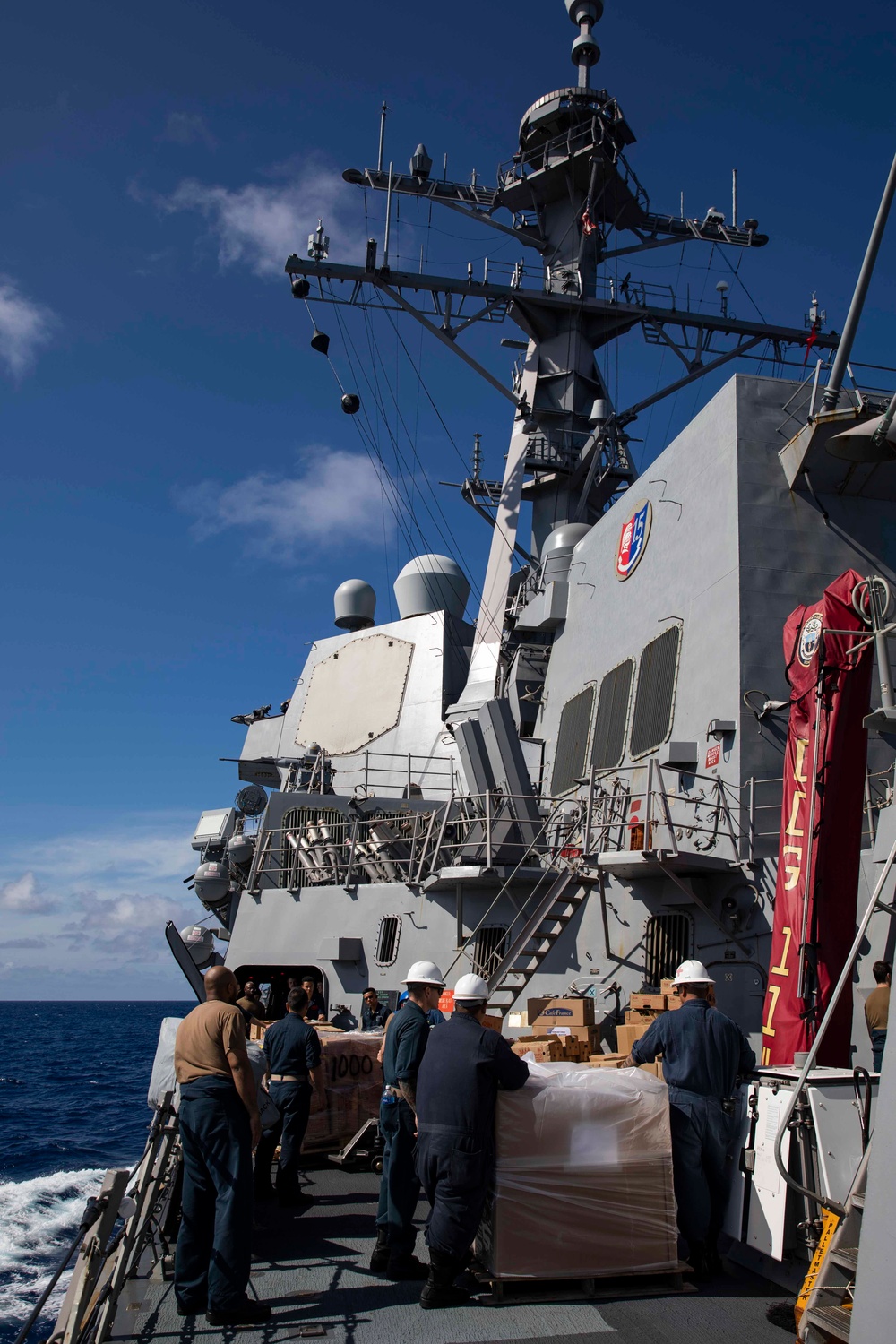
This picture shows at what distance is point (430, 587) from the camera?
21.7 metres

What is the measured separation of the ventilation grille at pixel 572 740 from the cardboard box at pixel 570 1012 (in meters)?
4.73

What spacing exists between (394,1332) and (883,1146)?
2.10m

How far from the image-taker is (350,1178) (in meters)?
6.85

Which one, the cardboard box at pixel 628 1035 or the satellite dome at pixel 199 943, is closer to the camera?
the cardboard box at pixel 628 1035

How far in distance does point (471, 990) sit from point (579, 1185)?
2.97ft

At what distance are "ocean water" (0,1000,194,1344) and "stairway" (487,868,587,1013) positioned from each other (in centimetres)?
289

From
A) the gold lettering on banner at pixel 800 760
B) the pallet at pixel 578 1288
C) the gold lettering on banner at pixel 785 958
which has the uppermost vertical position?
the gold lettering on banner at pixel 800 760

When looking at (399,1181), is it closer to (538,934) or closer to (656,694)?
(538,934)

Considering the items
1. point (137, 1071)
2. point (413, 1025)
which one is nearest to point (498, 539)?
point (413, 1025)

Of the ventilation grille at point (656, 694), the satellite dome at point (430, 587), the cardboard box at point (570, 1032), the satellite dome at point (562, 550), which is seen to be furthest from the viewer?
the satellite dome at point (430, 587)

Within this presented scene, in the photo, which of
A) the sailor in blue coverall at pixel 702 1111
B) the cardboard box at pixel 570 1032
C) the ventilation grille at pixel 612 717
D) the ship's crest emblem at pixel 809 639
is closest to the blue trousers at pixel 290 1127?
the cardboard box at pixel 570 1032

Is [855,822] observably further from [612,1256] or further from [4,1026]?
[4,1026]

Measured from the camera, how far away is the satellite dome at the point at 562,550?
15742 mm

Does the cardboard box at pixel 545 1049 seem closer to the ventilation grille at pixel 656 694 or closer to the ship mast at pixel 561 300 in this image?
the ventilation grille at pixel 656 694
